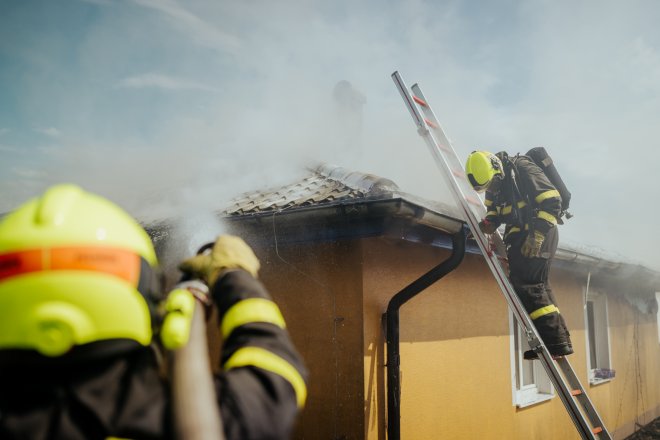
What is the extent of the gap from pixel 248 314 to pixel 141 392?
279mm

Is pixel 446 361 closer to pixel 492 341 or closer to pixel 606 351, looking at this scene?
pixel 492 341

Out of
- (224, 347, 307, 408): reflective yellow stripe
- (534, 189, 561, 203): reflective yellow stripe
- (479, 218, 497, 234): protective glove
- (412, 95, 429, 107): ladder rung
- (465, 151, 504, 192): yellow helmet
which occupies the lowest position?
(224, 347, 307, 408): reflective yellow stripe

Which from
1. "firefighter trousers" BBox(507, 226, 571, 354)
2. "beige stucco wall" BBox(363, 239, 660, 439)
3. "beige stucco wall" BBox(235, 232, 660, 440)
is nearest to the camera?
"firefighter trousers" BBox(507, 226, 571, 354)

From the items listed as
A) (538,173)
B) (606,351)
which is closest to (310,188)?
(538,173)

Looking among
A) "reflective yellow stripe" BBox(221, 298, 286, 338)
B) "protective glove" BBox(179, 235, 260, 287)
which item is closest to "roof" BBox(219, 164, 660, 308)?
"protective glove" BBox(179, 235, 260, 287)

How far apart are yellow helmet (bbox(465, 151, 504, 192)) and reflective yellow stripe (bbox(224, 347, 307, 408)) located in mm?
3133

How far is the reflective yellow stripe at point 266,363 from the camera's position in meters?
1.08

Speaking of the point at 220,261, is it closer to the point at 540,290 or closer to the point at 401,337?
the point at 540,290

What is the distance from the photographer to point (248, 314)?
45.0 inches

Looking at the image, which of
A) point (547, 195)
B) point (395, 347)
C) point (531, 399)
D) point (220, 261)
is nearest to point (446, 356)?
point (395, 347)

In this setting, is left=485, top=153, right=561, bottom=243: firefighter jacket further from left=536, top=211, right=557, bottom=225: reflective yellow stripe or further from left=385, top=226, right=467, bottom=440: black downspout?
left=385, top=226, right=467, bottom=440: black downspout

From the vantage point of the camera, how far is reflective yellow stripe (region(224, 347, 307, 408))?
108cm

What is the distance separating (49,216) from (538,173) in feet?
12.1

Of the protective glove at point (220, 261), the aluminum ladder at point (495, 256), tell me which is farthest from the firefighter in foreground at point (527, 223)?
the protective glove at point (220, 261)
